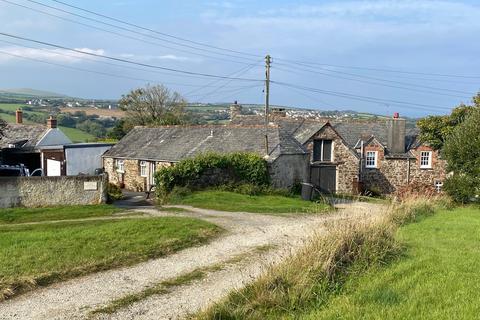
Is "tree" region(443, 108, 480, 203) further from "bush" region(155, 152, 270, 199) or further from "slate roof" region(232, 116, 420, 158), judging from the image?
"slate roof" region(232, 116, 420, 158)

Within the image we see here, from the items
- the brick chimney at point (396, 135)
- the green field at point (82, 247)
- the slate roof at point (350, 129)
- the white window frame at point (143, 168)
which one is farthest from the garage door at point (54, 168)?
the brick chimney at point (396, 135)

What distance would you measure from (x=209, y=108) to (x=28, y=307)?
77.6 meters

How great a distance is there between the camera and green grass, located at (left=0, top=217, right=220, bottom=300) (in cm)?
950

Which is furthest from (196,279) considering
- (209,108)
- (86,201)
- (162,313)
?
(209,108)

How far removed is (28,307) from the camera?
795 centimetres

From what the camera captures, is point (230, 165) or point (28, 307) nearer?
point (28, 307)

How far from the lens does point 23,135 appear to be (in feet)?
143

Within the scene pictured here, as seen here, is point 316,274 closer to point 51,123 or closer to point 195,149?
point 195,149

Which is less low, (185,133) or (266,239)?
(185,133)

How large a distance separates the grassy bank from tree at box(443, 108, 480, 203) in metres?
18.0

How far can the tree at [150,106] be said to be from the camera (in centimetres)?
6769

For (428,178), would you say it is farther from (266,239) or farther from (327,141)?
(266,239)

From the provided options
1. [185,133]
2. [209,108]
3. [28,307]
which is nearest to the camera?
[28,307]

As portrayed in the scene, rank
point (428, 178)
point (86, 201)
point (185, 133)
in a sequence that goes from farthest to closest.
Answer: point (428, 178) → point (185, 133) → point (86, 201)
